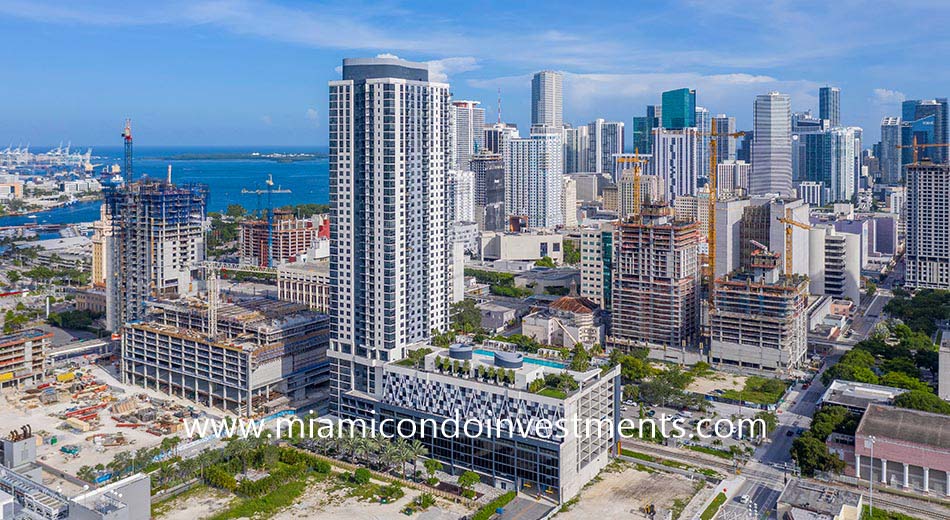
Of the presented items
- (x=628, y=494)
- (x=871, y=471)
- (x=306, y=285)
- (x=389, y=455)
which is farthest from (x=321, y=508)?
(x=306, y=285)

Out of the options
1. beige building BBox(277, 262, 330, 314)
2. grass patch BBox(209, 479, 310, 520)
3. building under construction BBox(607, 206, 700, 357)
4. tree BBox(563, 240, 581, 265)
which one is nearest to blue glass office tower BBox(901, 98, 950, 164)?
tree BBox(563, 240, 581, 265)

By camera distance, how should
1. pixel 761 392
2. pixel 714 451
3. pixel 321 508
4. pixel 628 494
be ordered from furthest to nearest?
pixel 761 392 < pixel 714 451 < pixel 628 494 < pixel 321 508

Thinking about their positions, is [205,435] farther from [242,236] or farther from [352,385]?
[242,236]

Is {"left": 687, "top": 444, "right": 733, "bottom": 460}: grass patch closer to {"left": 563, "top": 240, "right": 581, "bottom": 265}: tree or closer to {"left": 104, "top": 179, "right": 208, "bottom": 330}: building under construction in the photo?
{"left": 104, "top": 179, "right": 208, "bottom": 330}: building under construction

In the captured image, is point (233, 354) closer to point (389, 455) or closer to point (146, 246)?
point (389, 455)

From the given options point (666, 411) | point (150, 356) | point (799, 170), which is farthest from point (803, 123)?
point (150, 356)

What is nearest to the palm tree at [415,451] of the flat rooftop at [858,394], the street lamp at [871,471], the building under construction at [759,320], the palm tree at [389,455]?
the palm tree at [389,455]
